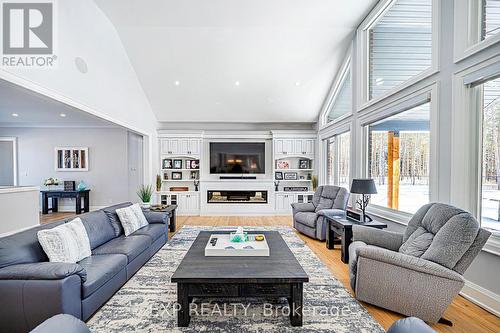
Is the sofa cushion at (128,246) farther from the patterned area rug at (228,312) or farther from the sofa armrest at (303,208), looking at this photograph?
the sofa armrest at (303,208)

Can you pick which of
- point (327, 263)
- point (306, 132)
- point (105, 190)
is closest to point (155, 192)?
point (105, 190)

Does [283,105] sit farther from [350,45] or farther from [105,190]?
[105,190]

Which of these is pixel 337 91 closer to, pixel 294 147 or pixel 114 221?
pixel 294 147

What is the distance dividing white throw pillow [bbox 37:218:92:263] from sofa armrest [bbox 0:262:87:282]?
315 millimetres

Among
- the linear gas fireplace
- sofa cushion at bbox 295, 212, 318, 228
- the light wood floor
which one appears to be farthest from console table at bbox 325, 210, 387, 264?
the linear gas fireplace

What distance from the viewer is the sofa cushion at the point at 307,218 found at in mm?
5113

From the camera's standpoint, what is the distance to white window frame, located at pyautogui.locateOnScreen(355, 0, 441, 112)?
3174mm

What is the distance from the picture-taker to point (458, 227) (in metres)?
2.32

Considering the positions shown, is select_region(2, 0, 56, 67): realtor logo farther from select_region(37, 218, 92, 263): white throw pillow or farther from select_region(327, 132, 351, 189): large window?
select_region(327, 132, 351, 189): large window

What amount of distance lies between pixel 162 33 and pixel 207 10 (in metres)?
1.11

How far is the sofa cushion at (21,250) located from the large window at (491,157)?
443 cm

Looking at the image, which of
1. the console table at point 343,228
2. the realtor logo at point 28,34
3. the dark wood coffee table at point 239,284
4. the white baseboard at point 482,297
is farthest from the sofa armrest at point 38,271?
the white baseboard at point 482,297

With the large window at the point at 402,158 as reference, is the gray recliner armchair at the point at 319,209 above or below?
below

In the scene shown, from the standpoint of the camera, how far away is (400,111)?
3934 millimetres
